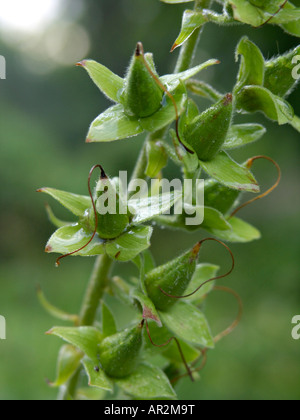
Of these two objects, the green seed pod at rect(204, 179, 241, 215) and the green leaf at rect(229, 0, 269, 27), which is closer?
the green leaf at rect(229, 0, 269, 27)

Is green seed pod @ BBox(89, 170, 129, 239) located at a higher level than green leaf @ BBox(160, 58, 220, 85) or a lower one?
lower

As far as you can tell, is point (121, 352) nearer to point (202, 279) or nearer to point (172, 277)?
point (172, 277)

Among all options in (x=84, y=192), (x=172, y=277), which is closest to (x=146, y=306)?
(x=172, y=277)

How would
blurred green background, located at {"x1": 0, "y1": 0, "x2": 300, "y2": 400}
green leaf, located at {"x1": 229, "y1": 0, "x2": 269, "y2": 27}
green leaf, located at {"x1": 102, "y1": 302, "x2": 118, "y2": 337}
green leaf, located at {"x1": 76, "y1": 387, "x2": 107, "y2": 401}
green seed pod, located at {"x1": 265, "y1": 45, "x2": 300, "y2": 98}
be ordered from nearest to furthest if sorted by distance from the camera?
green leaf, located at {"x1": 229, "y1": 0, "x2": 269, "y2": 27} < green seed pod, located at {"x1": 265, "y1": 45, "x2": 300, "y2": 98} < green leaf, located at {"x1": 102, "y1": 302, "x2": 118, "y2": 337} < green leaf, located at {"x1": 76, "y1": 387, "x2": 107, "y2": 401} < blurred green background, located at {"x1": 0, "y1": 0, "x2": 300, "y2": 400}

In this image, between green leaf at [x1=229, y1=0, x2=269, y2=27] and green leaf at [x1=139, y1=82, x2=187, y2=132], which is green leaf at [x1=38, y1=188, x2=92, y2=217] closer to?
green leaf at [x1=139, y1=82, x2=187, y2=132]

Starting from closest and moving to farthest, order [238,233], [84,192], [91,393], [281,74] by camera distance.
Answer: [281,74]
[238,233]
[91,393]
[84,192]

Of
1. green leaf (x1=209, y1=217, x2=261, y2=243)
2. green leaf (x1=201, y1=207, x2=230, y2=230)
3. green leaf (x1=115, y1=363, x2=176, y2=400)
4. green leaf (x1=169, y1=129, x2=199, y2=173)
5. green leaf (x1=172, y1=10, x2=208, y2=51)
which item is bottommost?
green leaf (x1=115, y1=363, x2=176, y2=400)

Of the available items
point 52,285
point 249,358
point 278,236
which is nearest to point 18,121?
point 52,285

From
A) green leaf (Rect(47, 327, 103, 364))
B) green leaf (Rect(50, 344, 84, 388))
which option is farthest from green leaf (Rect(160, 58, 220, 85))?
green leaf (Rect(50, 344, 84, 388))
